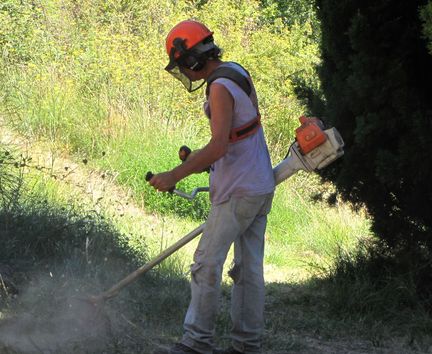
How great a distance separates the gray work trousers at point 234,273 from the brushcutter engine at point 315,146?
267 mm

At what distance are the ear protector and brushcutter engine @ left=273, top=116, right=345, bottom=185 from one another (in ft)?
2.09

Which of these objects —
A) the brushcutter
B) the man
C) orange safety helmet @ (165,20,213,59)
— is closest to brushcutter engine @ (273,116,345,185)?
the brushcutter

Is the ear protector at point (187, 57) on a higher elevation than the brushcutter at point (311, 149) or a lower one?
higher

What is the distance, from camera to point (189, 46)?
4.30 metres

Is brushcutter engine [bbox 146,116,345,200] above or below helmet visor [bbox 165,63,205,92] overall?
below

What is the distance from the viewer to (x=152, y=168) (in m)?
8.99

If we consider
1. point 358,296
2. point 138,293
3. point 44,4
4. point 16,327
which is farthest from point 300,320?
point 44,4

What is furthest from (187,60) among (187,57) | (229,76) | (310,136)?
(310,136)

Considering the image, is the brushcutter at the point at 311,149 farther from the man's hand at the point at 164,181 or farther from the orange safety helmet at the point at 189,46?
the orange safety helmet at the point at 189,46

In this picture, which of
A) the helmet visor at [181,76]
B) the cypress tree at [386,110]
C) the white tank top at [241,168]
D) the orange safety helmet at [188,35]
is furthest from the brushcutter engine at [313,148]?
the cypress tree at [386,110]

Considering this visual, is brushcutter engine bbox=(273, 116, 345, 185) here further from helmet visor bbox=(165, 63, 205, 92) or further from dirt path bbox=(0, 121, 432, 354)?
dirt path bbox=(0, 121, 432, 354)

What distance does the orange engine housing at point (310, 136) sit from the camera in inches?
173

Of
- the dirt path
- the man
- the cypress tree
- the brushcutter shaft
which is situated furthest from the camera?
the cypress tree

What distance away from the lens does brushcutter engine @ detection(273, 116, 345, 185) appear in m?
4.39
